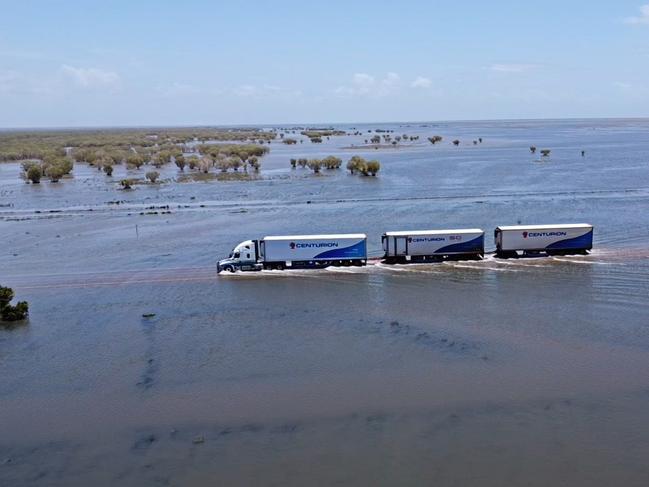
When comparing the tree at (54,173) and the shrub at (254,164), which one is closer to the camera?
the tree at (54,173)

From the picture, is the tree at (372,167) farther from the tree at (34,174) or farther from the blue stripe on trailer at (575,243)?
the blue stripe on trailer at (575,243)

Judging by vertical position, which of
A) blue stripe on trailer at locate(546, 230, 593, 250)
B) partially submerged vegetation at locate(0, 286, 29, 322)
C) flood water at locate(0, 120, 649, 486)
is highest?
blue stripe on trailer at locate(546, 230, 593, 250)

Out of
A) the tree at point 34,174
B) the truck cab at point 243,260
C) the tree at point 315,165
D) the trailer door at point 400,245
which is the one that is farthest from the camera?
the tree at point 315,165

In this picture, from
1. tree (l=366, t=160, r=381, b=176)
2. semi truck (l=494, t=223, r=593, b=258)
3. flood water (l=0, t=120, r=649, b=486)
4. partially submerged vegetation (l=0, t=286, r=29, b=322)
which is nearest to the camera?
flood water (l=0, t=120, r=649, b=486)

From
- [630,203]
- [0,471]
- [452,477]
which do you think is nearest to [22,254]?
[0,471]

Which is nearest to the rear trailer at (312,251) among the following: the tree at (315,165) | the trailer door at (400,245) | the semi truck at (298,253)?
the semi truck at (298,253)

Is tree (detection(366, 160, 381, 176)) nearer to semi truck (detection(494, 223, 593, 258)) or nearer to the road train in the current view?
semi truck (detection(494, 223, 593, 258))

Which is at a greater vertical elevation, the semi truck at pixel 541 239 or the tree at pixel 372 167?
the tree at pixel 372 167

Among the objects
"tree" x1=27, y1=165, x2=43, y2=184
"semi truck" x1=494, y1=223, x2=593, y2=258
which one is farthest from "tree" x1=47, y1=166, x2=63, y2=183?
"semi truck" x1=494, y1=223, x2=593, y2=258
